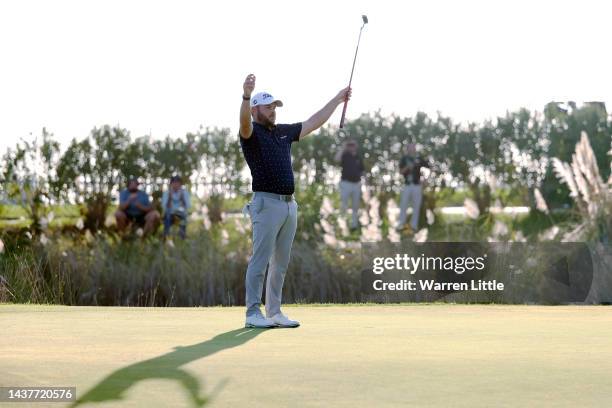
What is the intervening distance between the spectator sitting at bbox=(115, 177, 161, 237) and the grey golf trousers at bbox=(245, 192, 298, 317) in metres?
11.6

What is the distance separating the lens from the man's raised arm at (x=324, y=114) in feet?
29.9

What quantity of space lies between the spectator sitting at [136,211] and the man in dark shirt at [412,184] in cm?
458

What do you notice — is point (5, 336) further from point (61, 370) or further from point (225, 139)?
point (225, 139)

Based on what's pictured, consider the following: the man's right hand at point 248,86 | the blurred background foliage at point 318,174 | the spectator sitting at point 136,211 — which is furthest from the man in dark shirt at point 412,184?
the man's right hand at point 248,86

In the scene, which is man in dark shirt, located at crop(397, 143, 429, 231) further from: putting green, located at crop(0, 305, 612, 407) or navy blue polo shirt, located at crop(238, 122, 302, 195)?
navy blue polo shirt, located at crop(238, 122, 302, 195)

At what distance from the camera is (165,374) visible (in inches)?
241

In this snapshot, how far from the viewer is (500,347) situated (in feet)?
24.8

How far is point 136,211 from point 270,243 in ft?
40.6

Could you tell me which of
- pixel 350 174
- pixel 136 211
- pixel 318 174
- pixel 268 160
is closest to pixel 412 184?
pixel 350 174

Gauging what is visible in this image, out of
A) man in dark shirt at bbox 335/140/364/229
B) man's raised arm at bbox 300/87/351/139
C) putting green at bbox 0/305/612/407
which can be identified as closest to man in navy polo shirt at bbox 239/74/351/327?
man's raised arm at bbox 300/87/351/139

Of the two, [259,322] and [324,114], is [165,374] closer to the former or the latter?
[259,322]

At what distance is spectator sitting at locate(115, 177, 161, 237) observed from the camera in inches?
806

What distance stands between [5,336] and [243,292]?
24.5 ft

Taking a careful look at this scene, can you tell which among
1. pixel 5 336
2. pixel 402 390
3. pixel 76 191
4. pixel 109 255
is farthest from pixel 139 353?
pixel 76 191
